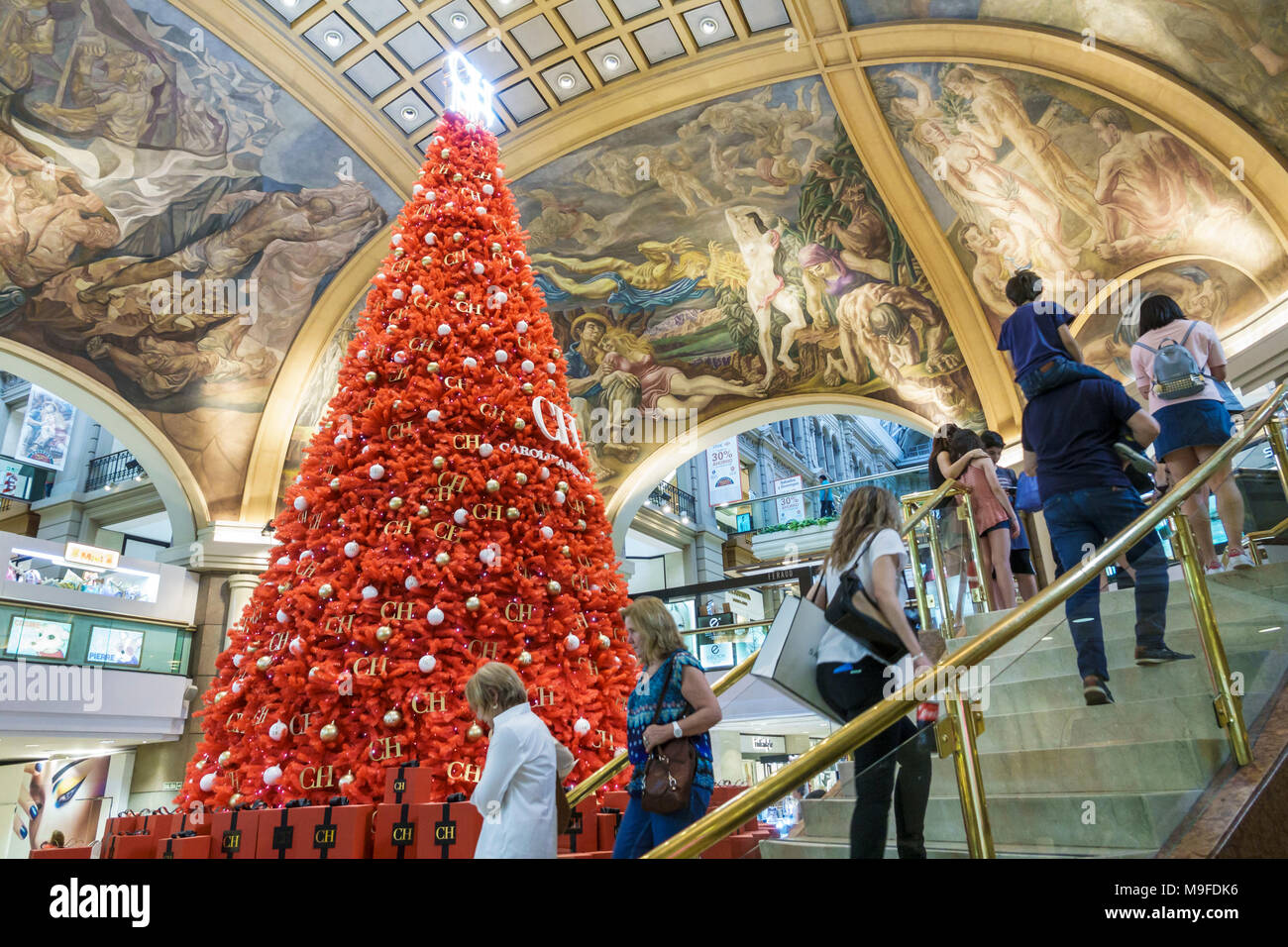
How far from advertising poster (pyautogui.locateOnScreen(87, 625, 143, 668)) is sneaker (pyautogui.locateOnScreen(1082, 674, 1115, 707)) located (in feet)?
44.7

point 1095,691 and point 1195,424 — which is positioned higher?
point 1195,424

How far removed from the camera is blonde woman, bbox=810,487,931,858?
2.04 meters

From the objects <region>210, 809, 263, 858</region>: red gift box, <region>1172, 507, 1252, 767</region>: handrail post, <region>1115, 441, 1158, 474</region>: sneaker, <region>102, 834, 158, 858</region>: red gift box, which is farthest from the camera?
<region>102, 834, 158, 858</region>: red gift box

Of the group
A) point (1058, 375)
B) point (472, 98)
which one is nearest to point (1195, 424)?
point (1058, 375)

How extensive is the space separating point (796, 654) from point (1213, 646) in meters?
1.45

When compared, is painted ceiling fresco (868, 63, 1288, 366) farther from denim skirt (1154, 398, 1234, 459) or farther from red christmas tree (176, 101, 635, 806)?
red christmas tree (176, 101, 635, 806)

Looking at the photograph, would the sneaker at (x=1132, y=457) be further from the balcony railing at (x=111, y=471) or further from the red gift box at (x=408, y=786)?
the balcony railing at (x=111, y=471)

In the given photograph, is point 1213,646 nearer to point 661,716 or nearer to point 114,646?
point 661,716

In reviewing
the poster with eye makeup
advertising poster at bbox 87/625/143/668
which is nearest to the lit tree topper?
advertising poster at bbox 87/625/143/668

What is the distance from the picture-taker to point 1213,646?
106 inches
